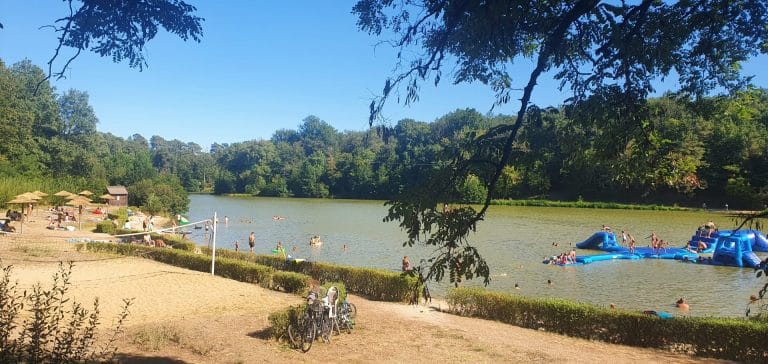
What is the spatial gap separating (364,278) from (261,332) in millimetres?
5973

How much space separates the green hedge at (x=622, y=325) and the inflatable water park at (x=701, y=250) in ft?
40.3

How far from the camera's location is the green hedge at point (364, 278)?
15.4 meters

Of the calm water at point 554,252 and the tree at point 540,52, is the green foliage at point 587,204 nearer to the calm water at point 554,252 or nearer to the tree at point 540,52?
the calm water at point 554,252

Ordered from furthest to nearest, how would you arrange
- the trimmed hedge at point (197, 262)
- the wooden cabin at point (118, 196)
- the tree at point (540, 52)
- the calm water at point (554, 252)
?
1. the wooden cabin at point (118, 196)
2. the calm water at point (554, 252)
3. the trimmed hedge at point (197, 262)
4. the tree at point (540, 52)

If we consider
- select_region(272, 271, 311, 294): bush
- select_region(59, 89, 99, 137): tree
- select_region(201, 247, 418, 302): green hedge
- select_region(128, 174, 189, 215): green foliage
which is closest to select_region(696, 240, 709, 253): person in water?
select_region(201, 247, 418, 302): green hedge

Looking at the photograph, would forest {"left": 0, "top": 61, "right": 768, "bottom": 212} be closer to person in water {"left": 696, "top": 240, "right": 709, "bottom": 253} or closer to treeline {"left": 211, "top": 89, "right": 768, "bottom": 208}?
treeline {"left": 211, "top": 89, "right": 768, "bottom": 208}

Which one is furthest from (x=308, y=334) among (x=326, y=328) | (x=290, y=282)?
(x=290, y=282)

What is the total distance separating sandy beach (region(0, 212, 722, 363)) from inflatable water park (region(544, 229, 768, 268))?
1388 centimetres

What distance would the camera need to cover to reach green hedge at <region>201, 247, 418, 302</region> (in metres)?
15.4

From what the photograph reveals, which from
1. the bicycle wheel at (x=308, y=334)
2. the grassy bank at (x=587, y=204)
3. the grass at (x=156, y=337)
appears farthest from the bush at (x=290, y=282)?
the grassy bank at (x=587, y=204)

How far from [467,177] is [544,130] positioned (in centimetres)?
83

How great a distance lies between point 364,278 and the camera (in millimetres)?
16406

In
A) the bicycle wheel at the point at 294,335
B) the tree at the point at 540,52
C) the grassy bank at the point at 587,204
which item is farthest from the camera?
the grassy bank at the point at 587,204

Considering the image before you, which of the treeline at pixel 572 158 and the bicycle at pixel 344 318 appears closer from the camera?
the treeline at pixel 572 158
